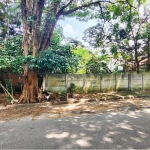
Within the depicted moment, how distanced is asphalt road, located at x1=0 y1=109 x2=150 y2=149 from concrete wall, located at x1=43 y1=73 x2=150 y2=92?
4651mm

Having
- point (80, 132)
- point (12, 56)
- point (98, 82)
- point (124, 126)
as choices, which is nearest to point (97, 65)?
point (98, 82)

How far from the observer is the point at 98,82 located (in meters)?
10.8

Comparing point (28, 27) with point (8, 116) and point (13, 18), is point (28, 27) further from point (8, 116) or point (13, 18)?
point (13, 18)

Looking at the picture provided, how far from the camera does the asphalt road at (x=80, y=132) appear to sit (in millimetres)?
3380

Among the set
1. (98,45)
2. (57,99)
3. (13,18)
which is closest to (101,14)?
(98,45)

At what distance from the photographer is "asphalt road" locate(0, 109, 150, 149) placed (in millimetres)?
3380

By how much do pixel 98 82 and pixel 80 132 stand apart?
690cm

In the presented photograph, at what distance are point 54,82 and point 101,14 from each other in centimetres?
527

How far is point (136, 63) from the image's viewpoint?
1235 cm

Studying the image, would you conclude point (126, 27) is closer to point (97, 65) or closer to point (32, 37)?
point (97, 65)

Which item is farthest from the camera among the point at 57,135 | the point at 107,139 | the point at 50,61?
the point at 50,61

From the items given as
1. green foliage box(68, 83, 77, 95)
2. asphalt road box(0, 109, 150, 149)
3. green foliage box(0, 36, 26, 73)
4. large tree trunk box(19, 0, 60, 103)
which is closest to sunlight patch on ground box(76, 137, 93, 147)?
asphalt road box(0, 109, 150, 149)

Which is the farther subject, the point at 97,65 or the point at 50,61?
the point at 97,65

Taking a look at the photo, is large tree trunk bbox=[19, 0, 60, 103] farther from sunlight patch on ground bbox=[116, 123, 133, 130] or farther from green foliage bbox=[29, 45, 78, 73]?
sunlight patch on ground bbox=[116, 123, 133, 130]
